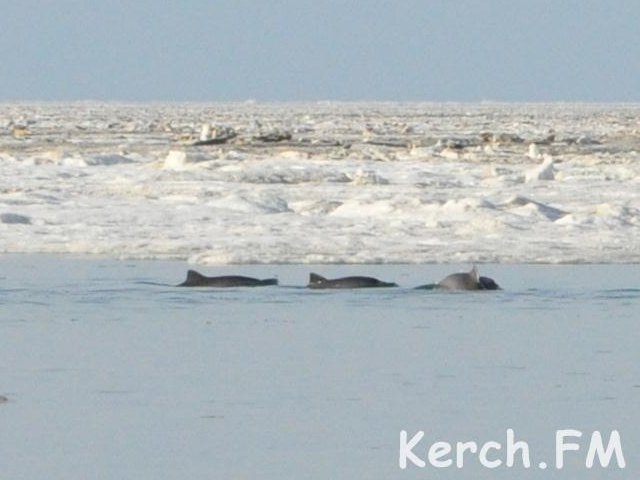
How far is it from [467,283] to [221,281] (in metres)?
1.63

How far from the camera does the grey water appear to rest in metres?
6.47

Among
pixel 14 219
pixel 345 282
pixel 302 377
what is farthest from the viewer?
pixel 14 219

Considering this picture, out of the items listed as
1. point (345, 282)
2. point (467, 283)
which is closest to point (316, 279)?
point (345, 282)

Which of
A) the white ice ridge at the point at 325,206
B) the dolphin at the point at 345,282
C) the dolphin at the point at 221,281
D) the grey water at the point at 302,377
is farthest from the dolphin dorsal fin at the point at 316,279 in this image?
the white ice ridge at the point at 325,206

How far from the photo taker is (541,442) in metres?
6.69

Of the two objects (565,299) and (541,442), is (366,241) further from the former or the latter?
(541,442)

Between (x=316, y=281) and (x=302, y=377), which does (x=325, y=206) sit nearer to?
(x=316, y=281)

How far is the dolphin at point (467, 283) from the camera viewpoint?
1188 centimetres

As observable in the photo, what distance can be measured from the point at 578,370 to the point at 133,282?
16.0 ft

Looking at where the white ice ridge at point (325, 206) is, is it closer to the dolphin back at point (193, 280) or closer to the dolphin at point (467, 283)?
the dolphin back at point (193, 280)

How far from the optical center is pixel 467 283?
39.1ft

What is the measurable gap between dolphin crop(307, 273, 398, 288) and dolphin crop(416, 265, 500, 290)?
1.07 ft

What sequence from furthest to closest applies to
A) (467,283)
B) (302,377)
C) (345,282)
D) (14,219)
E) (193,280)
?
1. (14,219)
2. (193,280)
3. (345,282)
4. (467,283)
5. (302,377)

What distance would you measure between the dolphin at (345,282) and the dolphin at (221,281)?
1.15 feet
